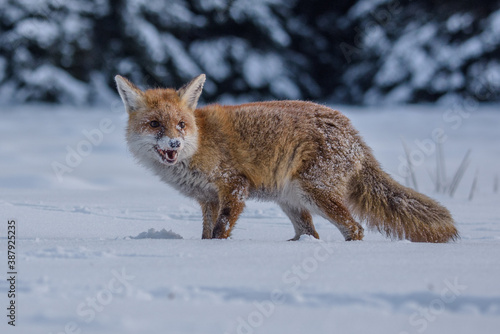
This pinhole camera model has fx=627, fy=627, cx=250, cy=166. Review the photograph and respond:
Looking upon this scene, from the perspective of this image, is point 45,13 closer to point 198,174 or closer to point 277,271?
point 198,174

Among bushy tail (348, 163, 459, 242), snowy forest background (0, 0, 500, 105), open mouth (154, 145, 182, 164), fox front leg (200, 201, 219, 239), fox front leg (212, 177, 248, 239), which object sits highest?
bushy tail (348, 163, 459, 242)

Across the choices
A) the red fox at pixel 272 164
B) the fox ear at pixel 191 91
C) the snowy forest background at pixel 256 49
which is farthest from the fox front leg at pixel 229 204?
the snowy forest background at pixel 256 49

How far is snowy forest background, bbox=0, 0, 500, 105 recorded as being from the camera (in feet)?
58.6

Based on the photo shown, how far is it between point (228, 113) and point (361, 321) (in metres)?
2.94

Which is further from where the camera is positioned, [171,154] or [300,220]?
[300,220]

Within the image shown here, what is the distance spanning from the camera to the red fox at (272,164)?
461 cm

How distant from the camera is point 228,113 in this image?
198 inches

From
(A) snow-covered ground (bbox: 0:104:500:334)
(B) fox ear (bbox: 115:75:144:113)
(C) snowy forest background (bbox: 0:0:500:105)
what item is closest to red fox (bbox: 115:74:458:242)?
(B) fox ear (bbox: 115:75:144:113)

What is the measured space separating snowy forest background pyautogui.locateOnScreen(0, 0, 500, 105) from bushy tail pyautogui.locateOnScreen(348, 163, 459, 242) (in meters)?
13.3

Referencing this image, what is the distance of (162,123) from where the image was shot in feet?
15.3

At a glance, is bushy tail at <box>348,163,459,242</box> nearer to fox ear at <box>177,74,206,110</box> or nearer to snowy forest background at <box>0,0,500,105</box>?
fox ear at <box>177,74,206,110</box>

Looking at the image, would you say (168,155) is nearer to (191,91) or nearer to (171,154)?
(171,154)

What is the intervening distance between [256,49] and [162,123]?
1546 cm

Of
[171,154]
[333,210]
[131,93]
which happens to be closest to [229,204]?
[171,154]
